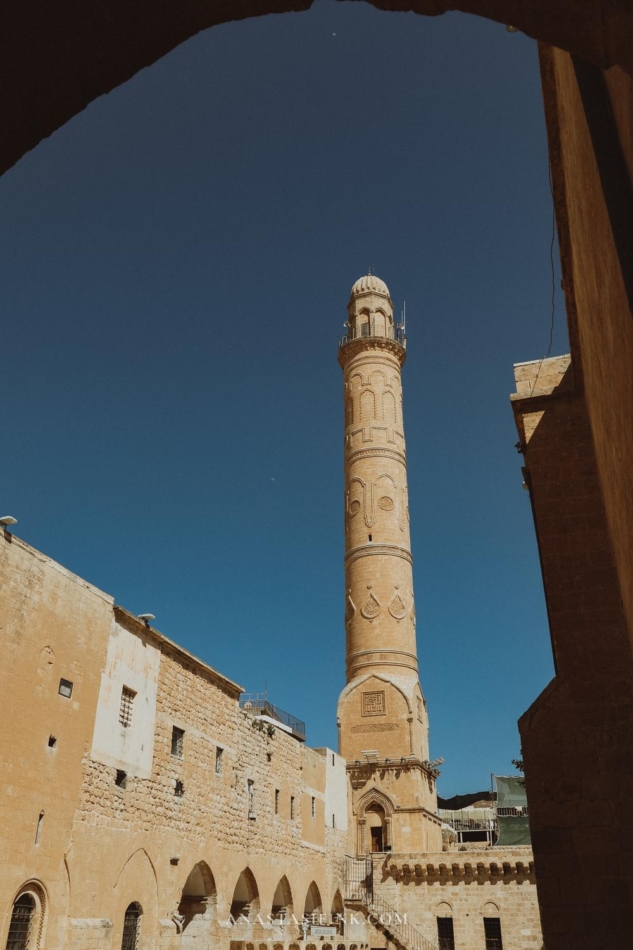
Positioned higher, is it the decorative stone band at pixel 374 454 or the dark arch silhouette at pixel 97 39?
the decorative stone band at pixel 374 454

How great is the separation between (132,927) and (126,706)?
150 inches

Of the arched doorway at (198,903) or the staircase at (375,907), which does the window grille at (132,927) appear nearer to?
the arched doorway at (198,903)

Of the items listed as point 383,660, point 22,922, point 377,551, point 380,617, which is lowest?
point 22,922

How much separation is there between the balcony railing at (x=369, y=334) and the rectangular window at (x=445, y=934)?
69.5ft

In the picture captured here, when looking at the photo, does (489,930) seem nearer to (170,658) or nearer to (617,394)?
(170,658)

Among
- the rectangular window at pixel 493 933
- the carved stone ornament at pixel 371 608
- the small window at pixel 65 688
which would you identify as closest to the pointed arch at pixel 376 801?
the rectangular window at pixel 493 933

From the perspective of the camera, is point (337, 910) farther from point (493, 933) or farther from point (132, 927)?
point (132, 927)

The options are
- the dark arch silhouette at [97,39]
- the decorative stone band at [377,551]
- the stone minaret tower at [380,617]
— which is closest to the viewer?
the dark arch silhouette at [97,39]

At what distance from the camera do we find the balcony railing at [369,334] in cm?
3206

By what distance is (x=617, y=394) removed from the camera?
378cm

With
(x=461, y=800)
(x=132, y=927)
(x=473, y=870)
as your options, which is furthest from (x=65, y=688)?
(x=461, y=800)

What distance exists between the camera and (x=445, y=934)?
2277 centimetres

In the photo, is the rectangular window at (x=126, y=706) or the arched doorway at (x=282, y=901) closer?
the rectangular window at (x=126, y=706)

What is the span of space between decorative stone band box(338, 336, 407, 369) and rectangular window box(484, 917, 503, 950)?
20716mm
